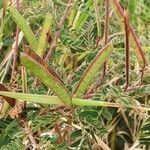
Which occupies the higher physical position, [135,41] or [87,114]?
[135,41]

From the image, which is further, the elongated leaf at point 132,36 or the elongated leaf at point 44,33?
the elongated leaf at point 44,33

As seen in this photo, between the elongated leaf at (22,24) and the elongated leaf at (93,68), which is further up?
the elongated leaf at (22,24)

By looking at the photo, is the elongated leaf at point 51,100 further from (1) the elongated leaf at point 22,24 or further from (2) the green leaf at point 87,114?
(1) the elongated leaf at point 22,24

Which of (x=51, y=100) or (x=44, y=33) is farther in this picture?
(x=44, y=33)

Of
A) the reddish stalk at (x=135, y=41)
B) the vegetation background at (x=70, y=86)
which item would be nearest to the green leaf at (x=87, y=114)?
the vegetation background at (x=70, y=86)

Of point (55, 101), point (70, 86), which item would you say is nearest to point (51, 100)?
point (55, 101)

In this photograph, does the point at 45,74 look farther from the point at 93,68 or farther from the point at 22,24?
the point at 22,24

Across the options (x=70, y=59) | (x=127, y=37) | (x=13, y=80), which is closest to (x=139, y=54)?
(x=127, y=37)

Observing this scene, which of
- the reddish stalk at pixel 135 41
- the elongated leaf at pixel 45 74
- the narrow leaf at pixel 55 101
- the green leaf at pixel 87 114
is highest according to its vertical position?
the reddish stalk at pixel 135 41
